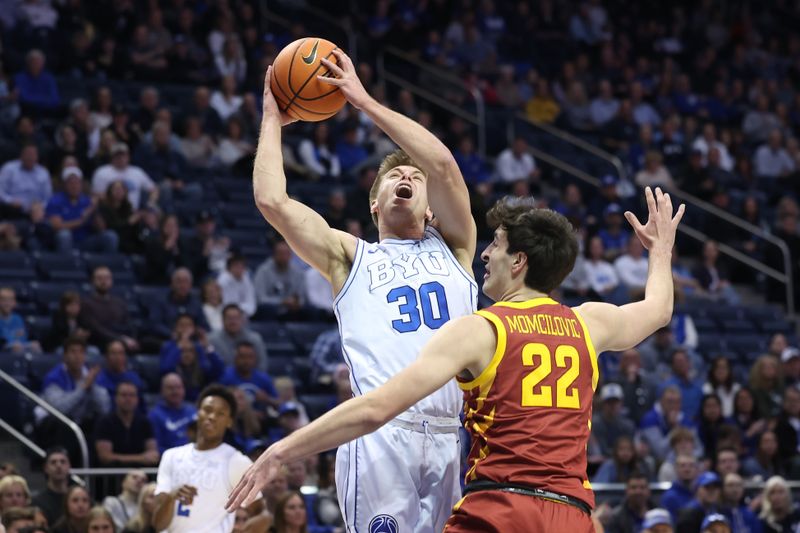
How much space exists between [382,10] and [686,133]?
5335 mm

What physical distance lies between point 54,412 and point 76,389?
714 millimetres

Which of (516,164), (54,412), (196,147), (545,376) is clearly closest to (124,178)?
(196,147)

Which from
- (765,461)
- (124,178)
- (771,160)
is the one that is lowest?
(765,461)

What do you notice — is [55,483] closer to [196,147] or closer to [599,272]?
[196,147]

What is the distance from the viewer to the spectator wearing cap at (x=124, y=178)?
14602mm

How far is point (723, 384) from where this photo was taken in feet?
49.1

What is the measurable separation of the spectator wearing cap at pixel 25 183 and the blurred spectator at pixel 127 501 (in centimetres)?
480

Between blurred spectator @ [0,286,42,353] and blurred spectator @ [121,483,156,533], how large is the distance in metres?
3.07

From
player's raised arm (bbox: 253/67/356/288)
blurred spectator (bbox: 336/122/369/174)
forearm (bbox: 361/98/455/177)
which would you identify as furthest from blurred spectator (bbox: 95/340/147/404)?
forearm (bbox: 361/98/455/177)

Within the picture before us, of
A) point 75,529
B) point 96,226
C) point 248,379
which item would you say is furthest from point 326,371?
point 75,529

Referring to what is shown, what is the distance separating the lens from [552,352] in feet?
15.3

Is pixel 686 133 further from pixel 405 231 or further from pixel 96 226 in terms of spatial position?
pixel 405 231

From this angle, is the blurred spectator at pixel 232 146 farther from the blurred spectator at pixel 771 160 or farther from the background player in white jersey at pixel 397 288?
the background player in white jersey at pixel 397 288

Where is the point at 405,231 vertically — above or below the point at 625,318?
above
